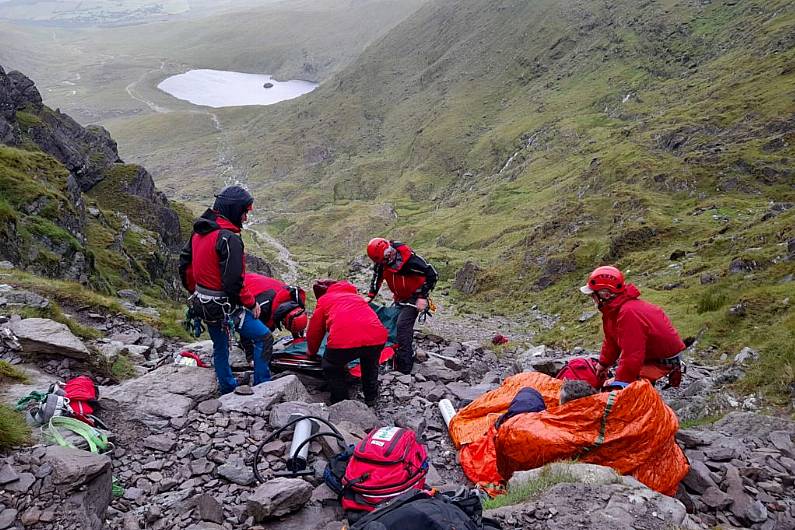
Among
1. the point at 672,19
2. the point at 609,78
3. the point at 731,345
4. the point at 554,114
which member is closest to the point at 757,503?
the point at 731,345

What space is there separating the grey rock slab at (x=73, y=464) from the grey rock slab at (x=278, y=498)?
1603 mm

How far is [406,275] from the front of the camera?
39.5 ft

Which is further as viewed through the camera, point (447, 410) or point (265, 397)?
point (447, 410)

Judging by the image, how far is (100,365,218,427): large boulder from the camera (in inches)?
311

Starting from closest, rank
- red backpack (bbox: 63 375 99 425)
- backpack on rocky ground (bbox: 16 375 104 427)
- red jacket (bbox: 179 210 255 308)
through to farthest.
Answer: backpack on rocky ground (bbox: 16 375 104 427)
red backpack (bbox: 63 375 99 425)
red jacket (bbox: 179 210 255 308)

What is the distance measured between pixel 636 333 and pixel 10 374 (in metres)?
9.33

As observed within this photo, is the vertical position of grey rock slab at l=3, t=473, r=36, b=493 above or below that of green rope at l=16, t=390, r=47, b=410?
above

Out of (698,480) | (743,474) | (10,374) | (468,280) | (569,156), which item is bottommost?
(468,280)

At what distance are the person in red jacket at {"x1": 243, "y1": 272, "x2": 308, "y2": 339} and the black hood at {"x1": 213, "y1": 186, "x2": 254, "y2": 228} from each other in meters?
3.02

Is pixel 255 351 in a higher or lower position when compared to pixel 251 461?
higher

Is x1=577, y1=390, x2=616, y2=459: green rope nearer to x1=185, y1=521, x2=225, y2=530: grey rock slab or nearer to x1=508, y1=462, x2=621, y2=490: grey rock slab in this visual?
x1=508, y1=462, x2=621, y2=490: grey rock slab

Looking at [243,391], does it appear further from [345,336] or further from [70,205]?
[70,205]

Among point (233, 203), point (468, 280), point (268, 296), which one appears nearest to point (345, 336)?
point (233, 203)

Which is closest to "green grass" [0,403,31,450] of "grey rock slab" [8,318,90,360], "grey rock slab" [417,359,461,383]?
"grey rock slab" [8,318,90,360]
